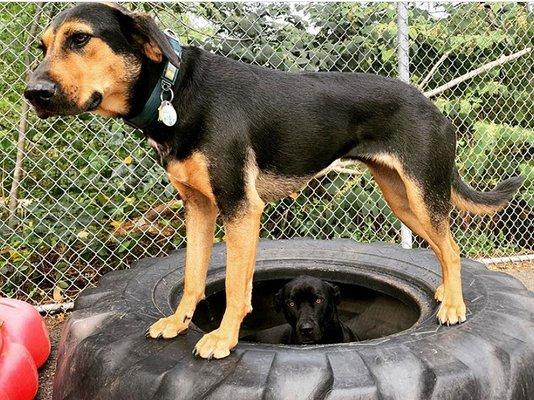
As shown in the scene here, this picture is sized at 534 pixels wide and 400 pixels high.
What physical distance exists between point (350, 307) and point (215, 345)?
1.69m

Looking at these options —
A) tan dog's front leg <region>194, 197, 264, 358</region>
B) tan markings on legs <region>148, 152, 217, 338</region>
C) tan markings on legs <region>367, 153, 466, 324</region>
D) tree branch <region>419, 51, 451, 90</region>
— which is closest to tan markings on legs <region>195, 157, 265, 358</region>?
tan dog's front leg <region>194, 197, 264, 358</region>

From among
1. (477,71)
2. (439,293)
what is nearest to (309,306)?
(439,293)

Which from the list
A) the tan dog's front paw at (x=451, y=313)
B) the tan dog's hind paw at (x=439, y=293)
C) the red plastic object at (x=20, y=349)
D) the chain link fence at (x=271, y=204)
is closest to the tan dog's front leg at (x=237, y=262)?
the tan dog's front paw at (x=451, y=313)

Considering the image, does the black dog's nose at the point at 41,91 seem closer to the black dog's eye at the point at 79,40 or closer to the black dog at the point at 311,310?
the black dog's eye at the point at 79,40

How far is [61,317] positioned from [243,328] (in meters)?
1.62

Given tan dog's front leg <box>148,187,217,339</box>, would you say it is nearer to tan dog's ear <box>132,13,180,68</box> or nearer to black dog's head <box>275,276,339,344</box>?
tan dog's ear <box>132,13,180,68</box>

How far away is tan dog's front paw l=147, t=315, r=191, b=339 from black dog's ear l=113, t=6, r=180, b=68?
1.05 meters

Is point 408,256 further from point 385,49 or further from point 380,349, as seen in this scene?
point 385,49

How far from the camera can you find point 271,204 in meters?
5.15

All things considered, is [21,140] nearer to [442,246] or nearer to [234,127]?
[234,127]

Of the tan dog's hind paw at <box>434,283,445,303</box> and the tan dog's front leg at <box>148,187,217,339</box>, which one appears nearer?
the tan dog's front leg at <box>148,187,217,339</box>

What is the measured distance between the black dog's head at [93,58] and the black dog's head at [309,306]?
1.56 metres

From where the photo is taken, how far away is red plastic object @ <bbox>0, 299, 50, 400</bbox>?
3009 mm

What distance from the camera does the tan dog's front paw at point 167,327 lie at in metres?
2.34
